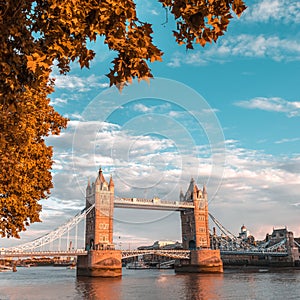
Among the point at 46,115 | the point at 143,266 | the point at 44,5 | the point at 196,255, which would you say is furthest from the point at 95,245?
the point at 44,5

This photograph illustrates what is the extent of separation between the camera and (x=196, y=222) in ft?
267

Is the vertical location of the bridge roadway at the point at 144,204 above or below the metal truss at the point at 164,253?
above

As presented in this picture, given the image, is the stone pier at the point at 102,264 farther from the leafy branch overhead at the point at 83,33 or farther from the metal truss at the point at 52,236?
the leafy branch overhead at the point at 83,33

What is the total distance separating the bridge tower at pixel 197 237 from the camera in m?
69.8

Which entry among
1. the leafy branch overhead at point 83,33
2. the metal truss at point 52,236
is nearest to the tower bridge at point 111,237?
the metal truss at point 52,236

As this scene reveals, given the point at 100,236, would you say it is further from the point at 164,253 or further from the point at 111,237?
the point at 164,253

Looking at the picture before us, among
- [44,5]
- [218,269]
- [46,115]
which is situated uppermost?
[46,115]

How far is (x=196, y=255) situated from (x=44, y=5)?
7089cm

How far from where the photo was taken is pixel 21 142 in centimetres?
770

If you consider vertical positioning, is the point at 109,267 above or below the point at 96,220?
A: below

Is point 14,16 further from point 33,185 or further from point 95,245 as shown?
point 95,245

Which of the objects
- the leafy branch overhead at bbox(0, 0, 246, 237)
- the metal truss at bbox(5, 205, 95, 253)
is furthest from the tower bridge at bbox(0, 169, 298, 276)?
the leafy branch overhead at bbox(0, 0, 246, 237)

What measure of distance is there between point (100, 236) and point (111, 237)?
2398 mm

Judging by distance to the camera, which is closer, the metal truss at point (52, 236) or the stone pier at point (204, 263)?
the metal truss at point (52, 236)
